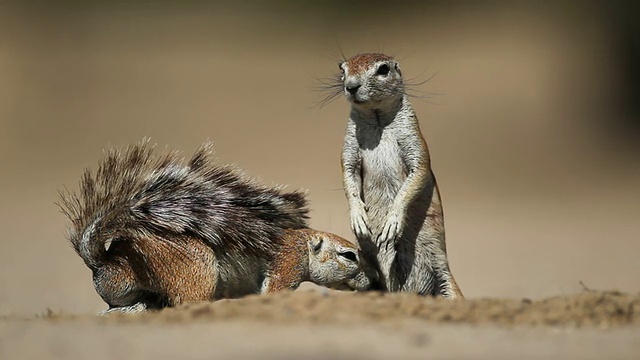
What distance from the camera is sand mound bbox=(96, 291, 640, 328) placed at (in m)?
7.51

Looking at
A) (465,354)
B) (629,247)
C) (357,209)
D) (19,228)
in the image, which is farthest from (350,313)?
(19,228)

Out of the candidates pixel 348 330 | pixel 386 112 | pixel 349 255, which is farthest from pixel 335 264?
pixel 348 330

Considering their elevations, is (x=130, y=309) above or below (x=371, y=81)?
below

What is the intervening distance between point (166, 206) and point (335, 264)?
1539 millimetres

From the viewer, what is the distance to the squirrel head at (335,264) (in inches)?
374

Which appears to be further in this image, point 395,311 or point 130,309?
point 130,309

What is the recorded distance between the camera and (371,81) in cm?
925

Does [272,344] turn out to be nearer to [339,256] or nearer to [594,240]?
[339,256]

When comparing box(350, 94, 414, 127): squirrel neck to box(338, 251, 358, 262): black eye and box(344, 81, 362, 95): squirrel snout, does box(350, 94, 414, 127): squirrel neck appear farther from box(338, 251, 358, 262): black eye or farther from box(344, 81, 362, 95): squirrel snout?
box(338, 251, 358, 262): black eye

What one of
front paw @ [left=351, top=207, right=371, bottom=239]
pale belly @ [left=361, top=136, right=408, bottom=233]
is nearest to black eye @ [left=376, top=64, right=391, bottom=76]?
pale belly @ [left=361, top=136, right=408, bottom=233]

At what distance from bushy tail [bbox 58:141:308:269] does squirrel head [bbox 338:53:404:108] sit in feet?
3.75

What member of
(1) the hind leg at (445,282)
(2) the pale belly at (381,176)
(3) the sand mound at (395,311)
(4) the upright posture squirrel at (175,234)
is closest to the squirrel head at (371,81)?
(2) the pale belly at (381,176)

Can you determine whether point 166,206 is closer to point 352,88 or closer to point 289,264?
point 289,264

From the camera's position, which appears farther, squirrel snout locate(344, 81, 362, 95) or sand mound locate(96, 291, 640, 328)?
squirrel snout locate(344, 81, 362, 95)
